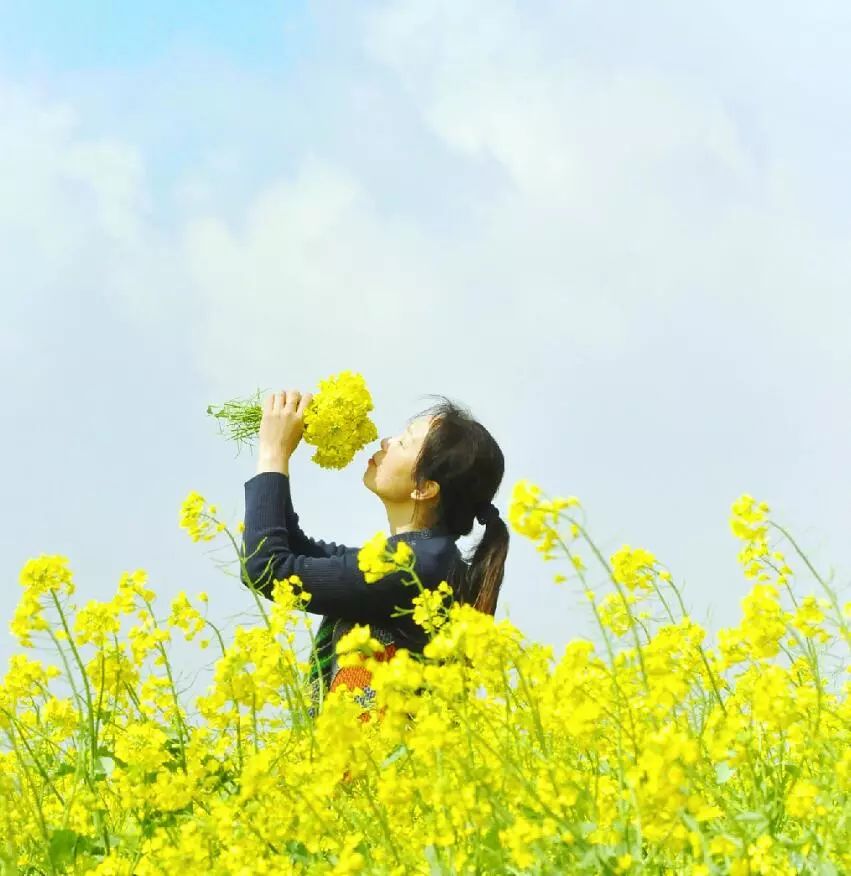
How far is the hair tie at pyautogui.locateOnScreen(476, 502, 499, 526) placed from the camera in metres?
4.67

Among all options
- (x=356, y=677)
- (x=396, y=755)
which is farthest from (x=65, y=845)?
(x=356, y=677)

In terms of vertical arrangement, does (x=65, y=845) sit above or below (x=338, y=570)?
below

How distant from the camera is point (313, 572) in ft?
14.0

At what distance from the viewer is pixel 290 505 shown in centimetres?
456

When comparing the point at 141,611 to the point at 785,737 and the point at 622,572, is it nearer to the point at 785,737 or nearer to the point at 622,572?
Result: the point at 622,572

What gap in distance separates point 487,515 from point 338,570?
67 centimetres

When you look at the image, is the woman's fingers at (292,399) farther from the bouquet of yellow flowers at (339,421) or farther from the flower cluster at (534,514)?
the flower cluster at (534,514)

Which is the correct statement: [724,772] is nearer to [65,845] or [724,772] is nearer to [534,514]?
[534,514]

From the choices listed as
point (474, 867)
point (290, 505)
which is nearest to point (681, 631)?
point (474, 867)

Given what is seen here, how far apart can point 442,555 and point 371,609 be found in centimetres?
29

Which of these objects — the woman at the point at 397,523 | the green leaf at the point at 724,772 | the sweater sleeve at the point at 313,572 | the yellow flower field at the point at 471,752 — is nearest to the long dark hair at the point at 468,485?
the woman at the point at 397,523

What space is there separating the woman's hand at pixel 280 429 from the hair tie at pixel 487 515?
70 centimetres

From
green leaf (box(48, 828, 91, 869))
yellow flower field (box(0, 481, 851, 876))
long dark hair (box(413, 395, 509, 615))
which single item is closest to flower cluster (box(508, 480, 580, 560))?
yellow flower field (box(0, 481, 851, 876))

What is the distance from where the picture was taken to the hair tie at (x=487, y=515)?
184 inches
